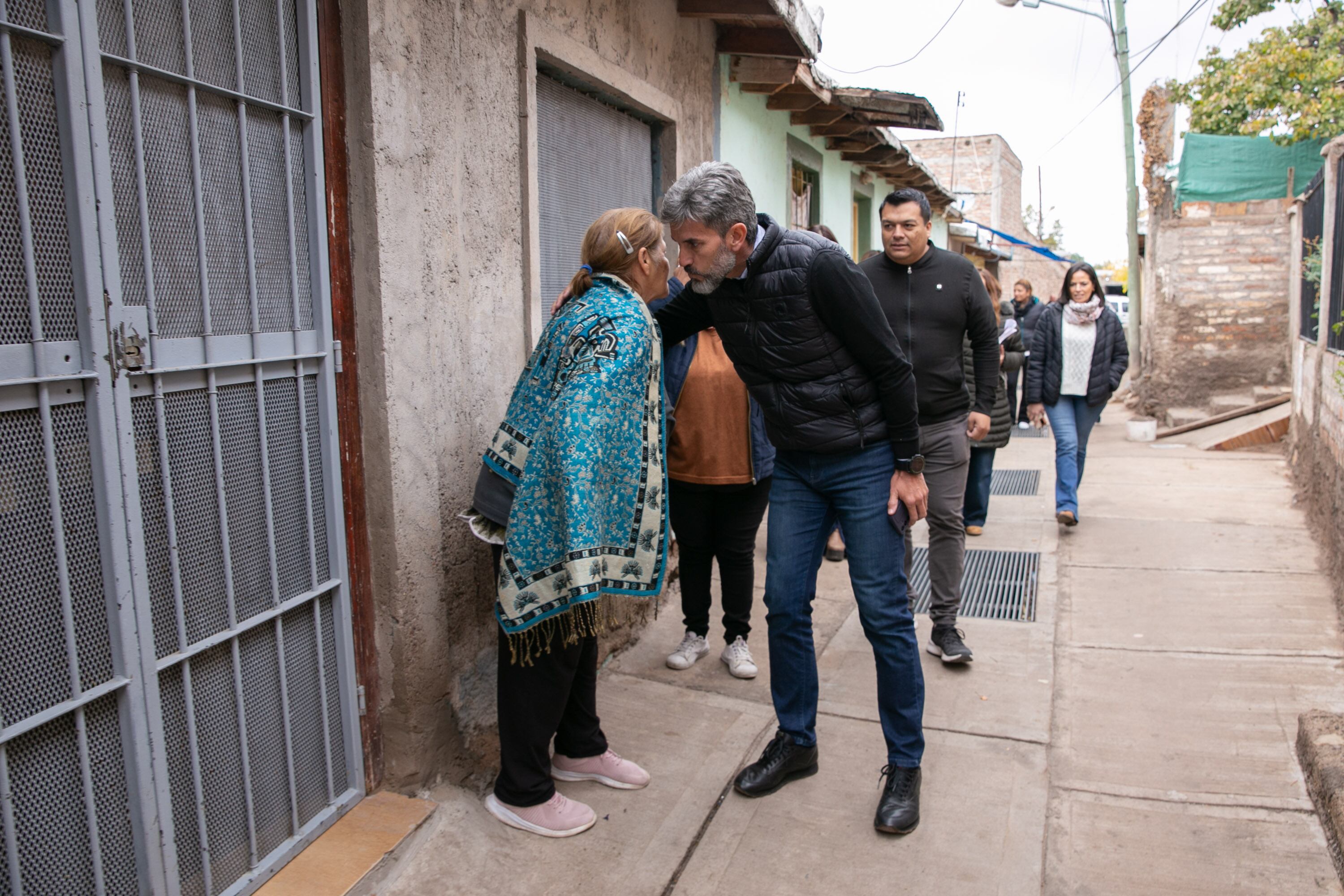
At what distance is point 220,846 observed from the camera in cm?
228

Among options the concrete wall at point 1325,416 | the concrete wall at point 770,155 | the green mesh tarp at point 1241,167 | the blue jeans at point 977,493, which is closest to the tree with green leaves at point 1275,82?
the green mesh tarp at point 1241,167

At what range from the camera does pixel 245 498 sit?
233 cm

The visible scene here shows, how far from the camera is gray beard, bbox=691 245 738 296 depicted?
2.78 metres

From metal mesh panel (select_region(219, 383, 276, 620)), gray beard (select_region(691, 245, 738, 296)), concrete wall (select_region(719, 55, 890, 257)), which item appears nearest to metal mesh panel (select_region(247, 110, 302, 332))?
metal mesh panel (select_region(219, 383, 276, 620))

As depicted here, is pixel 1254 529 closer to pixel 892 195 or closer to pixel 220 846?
pixel 892 195

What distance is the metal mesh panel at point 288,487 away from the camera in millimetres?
2422

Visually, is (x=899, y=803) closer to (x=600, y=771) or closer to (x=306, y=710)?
(x=600, y=771)

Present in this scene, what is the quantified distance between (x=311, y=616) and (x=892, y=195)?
111 inches

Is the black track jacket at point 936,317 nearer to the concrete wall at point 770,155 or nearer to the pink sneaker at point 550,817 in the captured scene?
the concrete wall at point 770,155

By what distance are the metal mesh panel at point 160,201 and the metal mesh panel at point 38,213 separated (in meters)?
0.12

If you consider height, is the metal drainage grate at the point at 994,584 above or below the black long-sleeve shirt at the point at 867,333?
below

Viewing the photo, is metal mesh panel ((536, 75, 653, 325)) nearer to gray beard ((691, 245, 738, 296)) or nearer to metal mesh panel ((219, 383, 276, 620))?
gray beard ((691, 245, 738, 296))

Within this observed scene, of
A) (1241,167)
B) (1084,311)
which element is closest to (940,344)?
(1084,311)

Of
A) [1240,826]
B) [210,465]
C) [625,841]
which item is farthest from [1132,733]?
[210,465]
